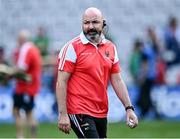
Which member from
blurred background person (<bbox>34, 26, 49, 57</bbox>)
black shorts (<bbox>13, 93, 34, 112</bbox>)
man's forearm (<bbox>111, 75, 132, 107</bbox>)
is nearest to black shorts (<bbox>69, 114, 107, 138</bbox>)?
man's forearm (<bbox>111, 75, 132, 107</bbox>)

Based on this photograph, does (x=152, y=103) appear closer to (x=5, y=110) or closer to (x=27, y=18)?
(x=5, y=110)

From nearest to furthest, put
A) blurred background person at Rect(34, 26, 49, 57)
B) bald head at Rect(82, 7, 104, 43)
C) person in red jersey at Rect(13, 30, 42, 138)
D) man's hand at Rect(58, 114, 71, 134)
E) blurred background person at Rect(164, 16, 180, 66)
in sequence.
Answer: man's hand at Rect(58, 114, 71, 134), bald head at Rect(82, 7, 104, 43), person in red jersey at Rect(13, 30, 42, 138), blurred background person at Rect(164, 16, 180, 66), blurred background person at Rect(34, 26, 49, 57)

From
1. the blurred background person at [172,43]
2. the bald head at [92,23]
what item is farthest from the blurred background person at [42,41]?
the bald head at [92,23]

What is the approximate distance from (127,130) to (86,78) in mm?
9548

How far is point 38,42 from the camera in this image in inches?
992

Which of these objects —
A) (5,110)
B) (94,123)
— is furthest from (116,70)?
(5,110)

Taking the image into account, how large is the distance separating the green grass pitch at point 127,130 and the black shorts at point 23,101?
793 mm

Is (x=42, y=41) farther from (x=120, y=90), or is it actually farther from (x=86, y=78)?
(x=86, y=78)

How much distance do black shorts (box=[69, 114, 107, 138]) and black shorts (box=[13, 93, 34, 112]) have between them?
7.74m

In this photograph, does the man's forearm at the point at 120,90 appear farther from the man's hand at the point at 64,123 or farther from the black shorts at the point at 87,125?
the man's hand at the point at 64,123

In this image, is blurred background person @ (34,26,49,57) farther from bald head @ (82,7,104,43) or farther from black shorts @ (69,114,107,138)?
bald head @ (82,7,104,43)

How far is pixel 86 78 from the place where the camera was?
10273 millimetres

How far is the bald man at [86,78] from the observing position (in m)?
10.1

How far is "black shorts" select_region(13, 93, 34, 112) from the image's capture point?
18.0m
